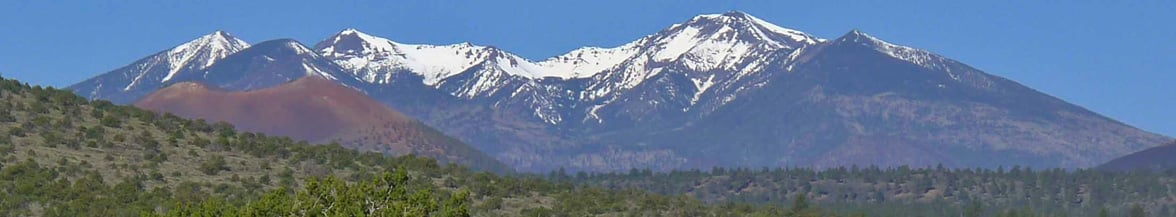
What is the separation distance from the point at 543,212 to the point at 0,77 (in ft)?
89.1

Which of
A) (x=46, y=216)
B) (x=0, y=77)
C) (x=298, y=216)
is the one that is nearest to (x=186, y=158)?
(x=0, y=77)

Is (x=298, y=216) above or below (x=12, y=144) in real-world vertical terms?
below

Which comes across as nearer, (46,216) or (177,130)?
(46,216)

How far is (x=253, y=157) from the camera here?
114 m

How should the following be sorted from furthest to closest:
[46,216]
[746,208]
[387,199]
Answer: [746,208] → [46,216] → [387,199]

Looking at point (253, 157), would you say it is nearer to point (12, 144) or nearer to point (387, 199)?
point (12, 144)

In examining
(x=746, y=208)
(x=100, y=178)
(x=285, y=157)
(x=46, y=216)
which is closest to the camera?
(x=46, y=216)

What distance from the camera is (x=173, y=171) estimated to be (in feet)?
340

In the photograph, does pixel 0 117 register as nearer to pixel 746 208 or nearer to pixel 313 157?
pixel 313 157

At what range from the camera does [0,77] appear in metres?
118

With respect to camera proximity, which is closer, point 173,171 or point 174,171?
point 173,171

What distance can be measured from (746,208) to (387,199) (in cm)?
6597

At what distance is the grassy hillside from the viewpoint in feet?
306

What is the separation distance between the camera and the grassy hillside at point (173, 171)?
93.2m
